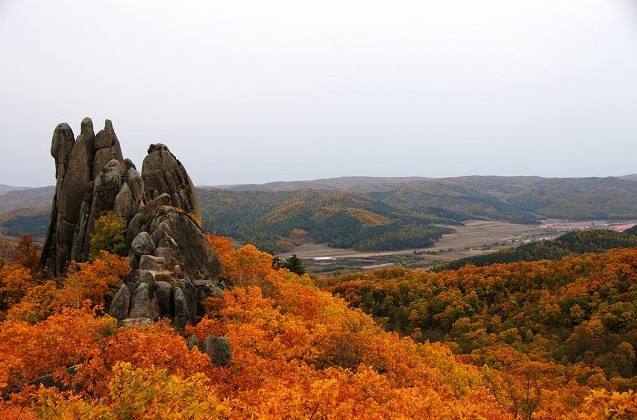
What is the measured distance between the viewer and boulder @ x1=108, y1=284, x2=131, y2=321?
1843 inches

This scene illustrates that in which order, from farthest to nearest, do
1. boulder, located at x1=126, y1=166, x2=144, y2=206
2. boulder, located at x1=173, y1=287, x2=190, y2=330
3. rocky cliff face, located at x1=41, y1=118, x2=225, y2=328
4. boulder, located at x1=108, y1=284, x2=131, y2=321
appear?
boulder, located at x1=126, y1=166, x2=144, y2=206, rocky cliff face, located at x1=41, y1=118, x2=225, y2=328, boulder, located at x1=173, y1=287, x2=190, y2=330, boulder, located at x1=108, y1=284, x2=131, y2=321

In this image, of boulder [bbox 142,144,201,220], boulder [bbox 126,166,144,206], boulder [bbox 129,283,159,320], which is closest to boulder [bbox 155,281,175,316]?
boulder [bbox 129,283,159,320]

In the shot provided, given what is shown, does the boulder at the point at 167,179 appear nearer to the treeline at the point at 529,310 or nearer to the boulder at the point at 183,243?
the boulder at the point at 183,243

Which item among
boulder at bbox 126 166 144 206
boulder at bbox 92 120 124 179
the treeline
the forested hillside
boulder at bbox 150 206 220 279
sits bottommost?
the treeline

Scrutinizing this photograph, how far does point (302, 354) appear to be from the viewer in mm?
46531

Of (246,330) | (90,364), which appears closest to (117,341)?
(90,364)

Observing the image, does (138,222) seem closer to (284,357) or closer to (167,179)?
(167,179)

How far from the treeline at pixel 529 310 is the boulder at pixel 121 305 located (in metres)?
69.9

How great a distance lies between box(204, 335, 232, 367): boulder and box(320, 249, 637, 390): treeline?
6667 cm

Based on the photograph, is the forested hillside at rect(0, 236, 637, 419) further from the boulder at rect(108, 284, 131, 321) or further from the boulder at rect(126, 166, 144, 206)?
the boulder at rect(126, 166, 144, 206)

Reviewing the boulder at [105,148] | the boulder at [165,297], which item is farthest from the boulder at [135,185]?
the boulder at [165,297]

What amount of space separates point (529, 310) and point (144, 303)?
105471mm

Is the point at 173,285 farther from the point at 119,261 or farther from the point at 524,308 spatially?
the point at 524,308

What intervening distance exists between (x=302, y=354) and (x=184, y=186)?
45.8 metres
